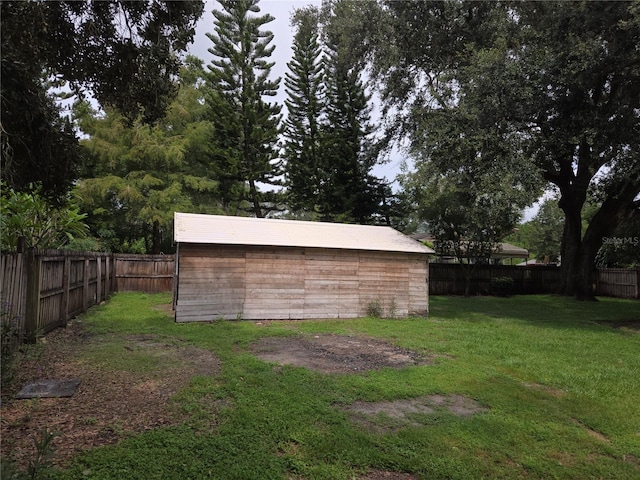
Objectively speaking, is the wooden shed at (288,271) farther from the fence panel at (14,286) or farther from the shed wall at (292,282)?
the fence panel at (14,286)

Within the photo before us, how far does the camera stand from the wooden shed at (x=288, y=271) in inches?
380

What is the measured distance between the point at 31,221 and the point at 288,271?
6.48m

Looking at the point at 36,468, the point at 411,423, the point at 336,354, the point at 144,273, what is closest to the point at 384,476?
the point at 411,423

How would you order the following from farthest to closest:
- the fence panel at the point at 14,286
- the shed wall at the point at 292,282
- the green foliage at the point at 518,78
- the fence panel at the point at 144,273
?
the fence panel at the point at 144,273 < the green foliage at the point at 518,78 < the shed wall at the point at 292,282 < the fence panel at the point at 14,286

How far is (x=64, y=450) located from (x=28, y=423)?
2.61 feet

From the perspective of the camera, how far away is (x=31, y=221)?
33.5 feet

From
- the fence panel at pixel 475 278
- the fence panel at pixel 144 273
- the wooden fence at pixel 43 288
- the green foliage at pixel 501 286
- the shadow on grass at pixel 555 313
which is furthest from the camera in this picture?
the green foliage at pixel 501 286

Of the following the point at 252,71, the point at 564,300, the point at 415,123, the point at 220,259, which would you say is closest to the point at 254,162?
the point at 252,71

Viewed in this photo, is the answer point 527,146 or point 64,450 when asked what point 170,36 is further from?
point 527,146

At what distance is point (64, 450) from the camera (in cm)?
312

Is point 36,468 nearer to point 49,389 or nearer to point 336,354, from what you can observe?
point 49,389

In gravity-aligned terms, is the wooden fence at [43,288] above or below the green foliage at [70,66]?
below

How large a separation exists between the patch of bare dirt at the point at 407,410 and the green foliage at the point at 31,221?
289 inches

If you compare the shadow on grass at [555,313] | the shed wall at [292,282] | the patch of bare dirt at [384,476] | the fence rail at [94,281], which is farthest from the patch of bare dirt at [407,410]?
the shadow on grass at [555,313]
